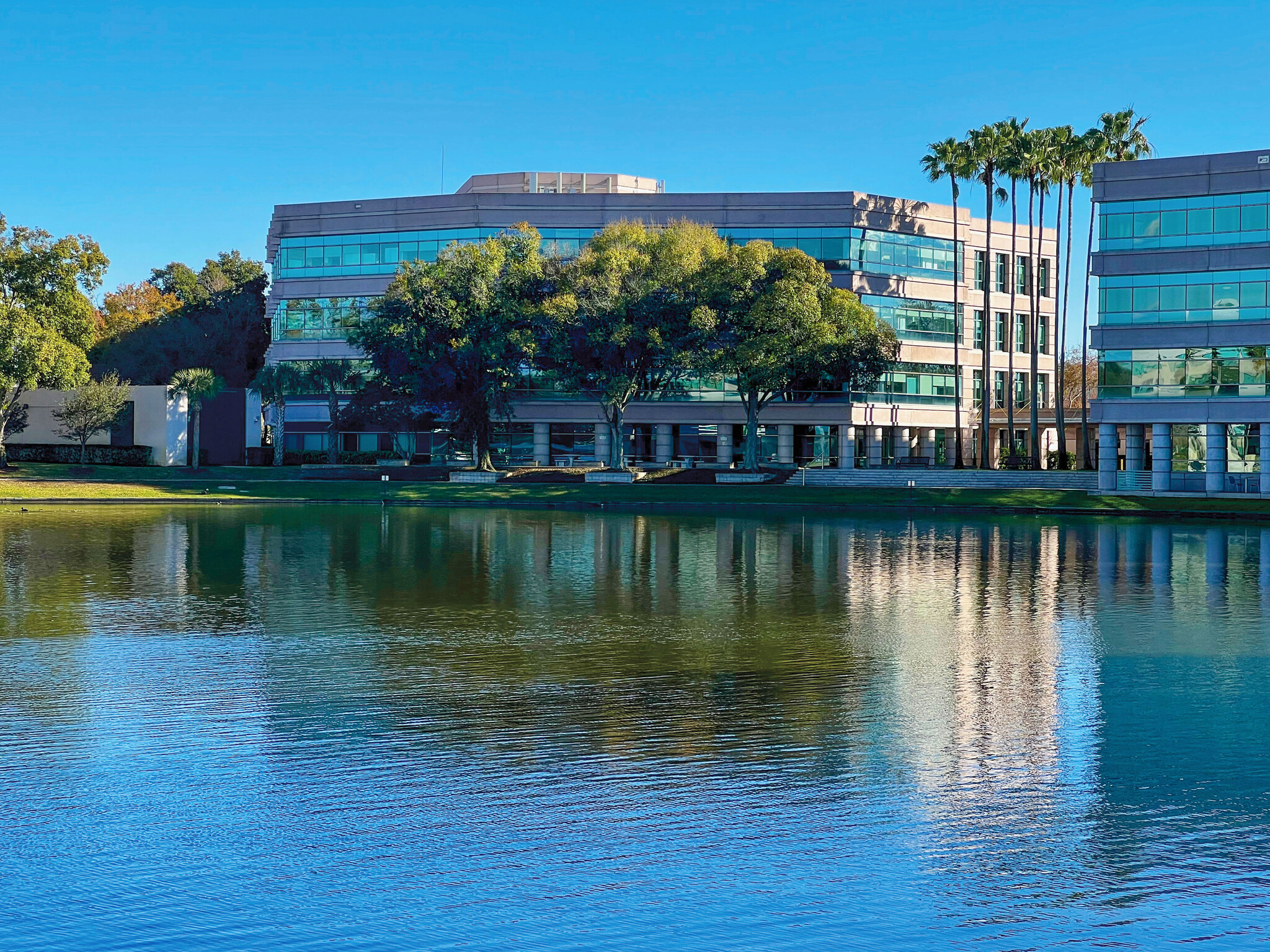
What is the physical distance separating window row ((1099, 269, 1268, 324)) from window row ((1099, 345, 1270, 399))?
1555 mm

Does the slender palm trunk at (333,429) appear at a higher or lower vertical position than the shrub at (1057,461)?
higher

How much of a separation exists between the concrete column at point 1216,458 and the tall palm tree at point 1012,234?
1807 cm

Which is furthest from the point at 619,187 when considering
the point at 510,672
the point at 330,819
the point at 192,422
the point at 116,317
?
the point at 330,819

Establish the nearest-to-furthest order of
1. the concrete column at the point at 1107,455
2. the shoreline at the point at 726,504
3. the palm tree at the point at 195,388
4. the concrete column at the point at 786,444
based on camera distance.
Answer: the shoreline at the point at 726,504
the concrete column at the point at 1107,455
the palm tree at the point at 195,388
the concrete column at the point at 786,444

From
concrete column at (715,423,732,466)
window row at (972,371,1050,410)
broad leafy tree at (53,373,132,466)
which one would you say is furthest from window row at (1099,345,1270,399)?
broad leafy tree at (53,373,132,466)

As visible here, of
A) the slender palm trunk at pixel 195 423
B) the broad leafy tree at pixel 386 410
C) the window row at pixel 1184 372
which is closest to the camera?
the window row at pixel 1184 372

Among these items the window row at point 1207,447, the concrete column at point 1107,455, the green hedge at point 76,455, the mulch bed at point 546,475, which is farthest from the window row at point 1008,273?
the green hedge at point 76,455

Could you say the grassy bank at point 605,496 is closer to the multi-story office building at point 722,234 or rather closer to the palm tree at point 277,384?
the palm tree at point 277,384

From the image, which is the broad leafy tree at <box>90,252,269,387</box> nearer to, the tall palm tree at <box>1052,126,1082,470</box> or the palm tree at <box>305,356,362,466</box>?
the palm tree at <box>305,356,362,466</box>

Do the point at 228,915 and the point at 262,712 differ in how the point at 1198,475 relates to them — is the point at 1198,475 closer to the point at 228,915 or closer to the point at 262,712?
the point at 262,712

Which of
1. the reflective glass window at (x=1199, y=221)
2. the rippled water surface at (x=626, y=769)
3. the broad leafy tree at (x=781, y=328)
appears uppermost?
the reflective glass window at (x=1199, y=221)

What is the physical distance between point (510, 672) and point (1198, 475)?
56.3 m

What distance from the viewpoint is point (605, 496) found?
210 ft

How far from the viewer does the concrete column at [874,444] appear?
284ft
